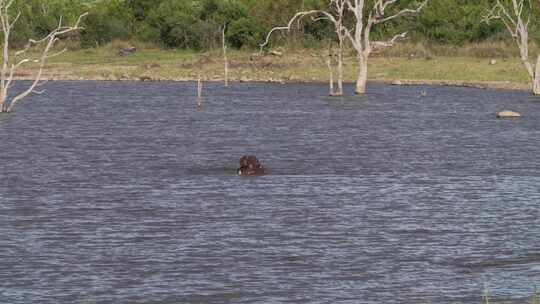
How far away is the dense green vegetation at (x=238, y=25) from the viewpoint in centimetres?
10800

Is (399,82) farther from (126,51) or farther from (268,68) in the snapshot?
(126,51)

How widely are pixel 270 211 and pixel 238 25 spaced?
80.2 meters

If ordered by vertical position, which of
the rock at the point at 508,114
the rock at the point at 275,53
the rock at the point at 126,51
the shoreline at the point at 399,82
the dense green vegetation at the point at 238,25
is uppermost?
the dense green vegetation at the point at 238,25

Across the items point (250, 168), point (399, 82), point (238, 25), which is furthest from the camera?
point (238, 25)

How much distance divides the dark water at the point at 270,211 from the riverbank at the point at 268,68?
1216 inches

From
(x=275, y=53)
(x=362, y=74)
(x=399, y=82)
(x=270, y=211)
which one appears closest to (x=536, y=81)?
(x=362, y=74)

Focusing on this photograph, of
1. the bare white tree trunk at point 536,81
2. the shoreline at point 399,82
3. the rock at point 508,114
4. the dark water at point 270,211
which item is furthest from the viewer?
the shoreline at point 399,82

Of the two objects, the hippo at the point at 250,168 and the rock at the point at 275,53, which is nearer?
Result: the hippo at the point at 250,168

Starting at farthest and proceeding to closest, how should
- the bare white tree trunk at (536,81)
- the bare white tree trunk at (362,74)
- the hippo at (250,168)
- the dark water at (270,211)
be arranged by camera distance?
the bare white tree trunk at (362,74) → the bare white tree trunk at (536,81) → the hippo at (250,168) → the dark water at (270,211)

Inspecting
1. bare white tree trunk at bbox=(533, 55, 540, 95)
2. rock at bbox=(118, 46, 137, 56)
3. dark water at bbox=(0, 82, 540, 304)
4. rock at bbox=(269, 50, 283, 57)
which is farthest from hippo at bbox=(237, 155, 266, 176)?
rock at bbox=(118, 46, 137, 56)

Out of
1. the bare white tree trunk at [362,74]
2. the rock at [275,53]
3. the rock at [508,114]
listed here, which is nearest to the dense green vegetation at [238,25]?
the rock at [275,53]

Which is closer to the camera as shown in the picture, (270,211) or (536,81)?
(270,211)

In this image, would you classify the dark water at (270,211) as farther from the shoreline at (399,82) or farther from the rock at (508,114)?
the shoreline at (399,82)

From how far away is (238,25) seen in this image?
111 metres
